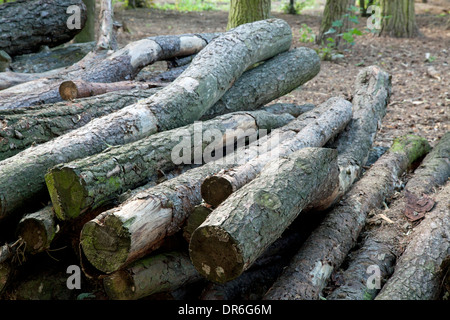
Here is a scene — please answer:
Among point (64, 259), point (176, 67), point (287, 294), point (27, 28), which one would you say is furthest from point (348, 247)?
point (27, 28)

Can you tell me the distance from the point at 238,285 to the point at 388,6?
9397 mm

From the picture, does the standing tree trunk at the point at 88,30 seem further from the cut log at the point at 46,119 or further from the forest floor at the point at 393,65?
the cut log at the point at 46,119

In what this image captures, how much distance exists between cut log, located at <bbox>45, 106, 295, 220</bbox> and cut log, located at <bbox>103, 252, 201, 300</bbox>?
1.59 ft

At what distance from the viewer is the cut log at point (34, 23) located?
655 cm

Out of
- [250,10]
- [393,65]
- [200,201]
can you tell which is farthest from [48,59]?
[393,65]

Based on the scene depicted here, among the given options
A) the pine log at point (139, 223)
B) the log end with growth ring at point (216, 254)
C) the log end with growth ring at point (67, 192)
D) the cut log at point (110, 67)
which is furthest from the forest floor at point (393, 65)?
the log end with growth ring at point (67, 192)

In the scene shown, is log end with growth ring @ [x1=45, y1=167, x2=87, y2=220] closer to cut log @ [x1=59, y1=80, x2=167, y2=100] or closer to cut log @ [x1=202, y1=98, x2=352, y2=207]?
cut log @ [x1=202, y1=98, x2=352, y2=207]

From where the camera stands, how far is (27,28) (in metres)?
6.67

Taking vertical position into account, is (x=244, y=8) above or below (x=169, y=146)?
above

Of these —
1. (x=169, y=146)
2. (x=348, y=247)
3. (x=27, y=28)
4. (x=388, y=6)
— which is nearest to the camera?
(x=348, y=247)

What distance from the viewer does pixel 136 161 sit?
312 centimetres

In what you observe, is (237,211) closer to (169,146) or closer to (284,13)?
(169,146)

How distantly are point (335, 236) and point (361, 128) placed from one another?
192cm

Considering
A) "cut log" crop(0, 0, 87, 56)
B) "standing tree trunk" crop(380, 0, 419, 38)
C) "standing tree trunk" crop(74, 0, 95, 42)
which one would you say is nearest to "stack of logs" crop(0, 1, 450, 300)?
"cut log" crop(0, 0, 87, 56)
